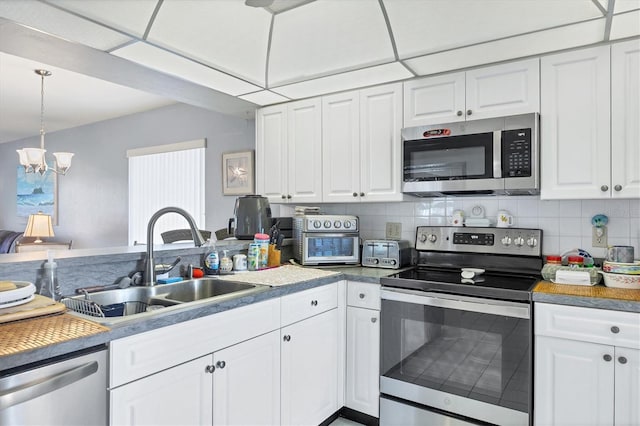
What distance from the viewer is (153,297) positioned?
1.90 metres

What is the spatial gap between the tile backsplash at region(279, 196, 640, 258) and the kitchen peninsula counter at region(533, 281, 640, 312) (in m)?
0.42

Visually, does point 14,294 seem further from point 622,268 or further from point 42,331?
point 622,268

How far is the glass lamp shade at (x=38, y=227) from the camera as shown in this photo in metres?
5.50

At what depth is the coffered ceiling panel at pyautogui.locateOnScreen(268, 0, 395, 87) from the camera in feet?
6.61

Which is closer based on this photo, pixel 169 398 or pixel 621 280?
pixel 169 398

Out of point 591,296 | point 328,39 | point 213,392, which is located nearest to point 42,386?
point 213,392

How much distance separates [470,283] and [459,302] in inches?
4.8

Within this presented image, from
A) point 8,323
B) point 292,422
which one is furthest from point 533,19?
point 8,323

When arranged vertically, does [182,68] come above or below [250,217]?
above

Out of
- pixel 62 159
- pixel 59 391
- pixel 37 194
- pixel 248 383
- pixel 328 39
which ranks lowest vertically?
pixel 248 383

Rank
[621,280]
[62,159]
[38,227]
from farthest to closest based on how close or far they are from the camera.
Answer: [38,227] → [62,159] → [621,280]

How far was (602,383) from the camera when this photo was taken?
1.75m

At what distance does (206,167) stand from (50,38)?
215 cm

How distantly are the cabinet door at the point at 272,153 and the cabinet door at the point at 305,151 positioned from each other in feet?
0.18
